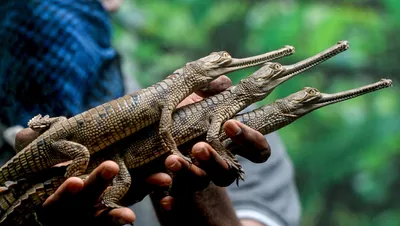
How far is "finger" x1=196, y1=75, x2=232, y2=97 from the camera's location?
2.65 feet

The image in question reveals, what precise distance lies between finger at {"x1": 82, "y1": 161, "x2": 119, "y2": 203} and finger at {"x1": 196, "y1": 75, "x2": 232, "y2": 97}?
19 centimetres

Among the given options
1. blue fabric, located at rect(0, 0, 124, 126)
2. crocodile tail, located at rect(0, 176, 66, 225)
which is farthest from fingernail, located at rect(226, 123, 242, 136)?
blue fabric, located at rect(0, 0, 124, 126)

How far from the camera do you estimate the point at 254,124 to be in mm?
779

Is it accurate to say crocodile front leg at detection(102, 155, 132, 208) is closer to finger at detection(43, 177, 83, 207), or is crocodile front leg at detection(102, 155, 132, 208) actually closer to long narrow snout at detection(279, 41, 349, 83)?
finger at detection(43, 177, 83, 207)

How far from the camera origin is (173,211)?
88 centimetres

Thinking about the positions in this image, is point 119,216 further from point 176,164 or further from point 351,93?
Answer: point 351,93

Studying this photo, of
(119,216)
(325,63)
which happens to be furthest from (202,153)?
(325,63)

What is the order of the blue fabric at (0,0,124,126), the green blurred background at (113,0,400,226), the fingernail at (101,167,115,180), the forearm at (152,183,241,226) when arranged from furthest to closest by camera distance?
1. the green blurred background at (113,0,400,226)
2. the blue fabric at (0,0,124,126)
3. the forearm at (152,183,241,226)
4. the fingernail at (101,167,115,180)

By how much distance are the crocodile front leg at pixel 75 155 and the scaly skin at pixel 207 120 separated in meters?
0.02

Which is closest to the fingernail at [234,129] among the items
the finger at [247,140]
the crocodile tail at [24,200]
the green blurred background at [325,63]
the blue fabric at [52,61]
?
the finger at [247,140]

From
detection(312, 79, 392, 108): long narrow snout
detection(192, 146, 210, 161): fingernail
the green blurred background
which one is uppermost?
detection(312, 79, 392, 108): long narrow snout

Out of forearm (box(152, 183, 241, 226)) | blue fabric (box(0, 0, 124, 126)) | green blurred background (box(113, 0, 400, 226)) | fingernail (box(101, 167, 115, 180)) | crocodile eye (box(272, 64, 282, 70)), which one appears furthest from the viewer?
green blurred background (box(113, 0, 400, 226))

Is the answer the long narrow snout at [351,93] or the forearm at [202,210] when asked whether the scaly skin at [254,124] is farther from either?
the forearm at [202,210]

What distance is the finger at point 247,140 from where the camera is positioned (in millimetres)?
703
